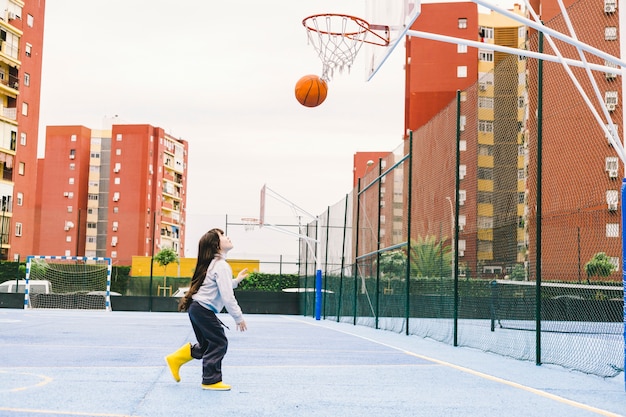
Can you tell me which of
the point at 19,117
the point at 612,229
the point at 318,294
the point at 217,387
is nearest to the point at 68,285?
the point at 318,294

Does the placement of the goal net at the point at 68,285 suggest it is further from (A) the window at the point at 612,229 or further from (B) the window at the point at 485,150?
(A) the window at the point at 612,229

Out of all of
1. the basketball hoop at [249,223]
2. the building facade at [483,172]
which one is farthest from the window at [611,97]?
the basketball hoop at [249,223]

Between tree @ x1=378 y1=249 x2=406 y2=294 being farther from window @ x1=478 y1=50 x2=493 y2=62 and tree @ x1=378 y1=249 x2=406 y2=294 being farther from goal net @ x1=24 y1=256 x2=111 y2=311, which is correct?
window @ x1=478 y1=50 x2=493 y2=62

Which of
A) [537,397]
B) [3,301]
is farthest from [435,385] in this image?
[3,301]

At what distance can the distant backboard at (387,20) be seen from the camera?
7.43 meters

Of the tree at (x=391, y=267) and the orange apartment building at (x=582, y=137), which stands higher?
the orange apartment building at (x=582, y=137)

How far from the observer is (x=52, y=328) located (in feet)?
49.4

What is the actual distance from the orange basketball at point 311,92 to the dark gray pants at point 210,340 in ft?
26.9

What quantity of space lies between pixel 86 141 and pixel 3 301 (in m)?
65.3

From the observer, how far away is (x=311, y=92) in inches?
559

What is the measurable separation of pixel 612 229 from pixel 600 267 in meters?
3.07

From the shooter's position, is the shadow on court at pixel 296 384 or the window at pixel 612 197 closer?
the shadow on court at pixel 296 384

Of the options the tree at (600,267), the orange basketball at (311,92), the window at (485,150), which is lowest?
the tree at (600,267)

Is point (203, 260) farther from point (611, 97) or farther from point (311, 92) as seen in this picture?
point (311, 92)
